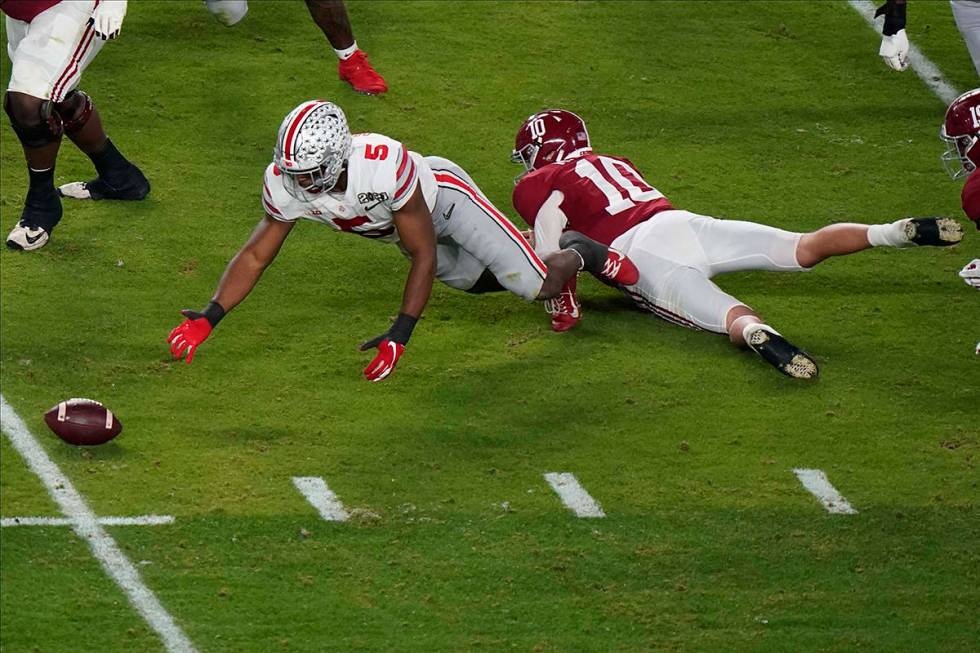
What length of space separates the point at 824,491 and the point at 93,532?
247 centimetres

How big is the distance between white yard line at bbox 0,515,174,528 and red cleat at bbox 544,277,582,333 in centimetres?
196

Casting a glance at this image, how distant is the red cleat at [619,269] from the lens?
6520 millimetres

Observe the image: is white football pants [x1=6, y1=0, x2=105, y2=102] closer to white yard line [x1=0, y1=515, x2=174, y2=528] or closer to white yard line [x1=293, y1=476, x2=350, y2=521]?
white yard line [x1=0, y1=515, x2=174, y2=528]

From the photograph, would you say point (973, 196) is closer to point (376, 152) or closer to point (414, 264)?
point (414, 264)

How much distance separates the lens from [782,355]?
620cm

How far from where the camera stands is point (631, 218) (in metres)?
6.76

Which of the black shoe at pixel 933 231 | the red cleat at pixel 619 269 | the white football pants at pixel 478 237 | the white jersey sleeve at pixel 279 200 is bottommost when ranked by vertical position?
the red cleat at pixel 619 269

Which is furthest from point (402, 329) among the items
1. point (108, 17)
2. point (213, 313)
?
point (108, 17)

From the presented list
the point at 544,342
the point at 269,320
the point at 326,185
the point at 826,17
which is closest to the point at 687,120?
the point at 826,17

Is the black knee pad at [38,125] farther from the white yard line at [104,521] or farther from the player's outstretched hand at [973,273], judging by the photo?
the player's outstretched hand at [973,273]

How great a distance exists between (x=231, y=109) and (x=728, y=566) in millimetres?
4286

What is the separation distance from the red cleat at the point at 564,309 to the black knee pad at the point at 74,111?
230cm

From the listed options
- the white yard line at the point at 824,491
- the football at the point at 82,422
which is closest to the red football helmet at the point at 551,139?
the white yard line at the point at 824,491

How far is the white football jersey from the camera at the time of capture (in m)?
5.71
